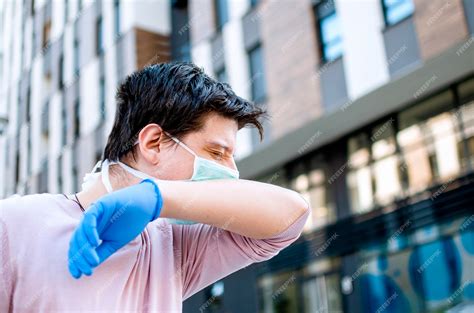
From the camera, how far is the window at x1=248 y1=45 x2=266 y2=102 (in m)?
12.6

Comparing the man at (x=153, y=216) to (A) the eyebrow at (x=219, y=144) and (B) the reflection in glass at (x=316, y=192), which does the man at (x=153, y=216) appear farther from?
(B) the reflection in glass at (x=316, y=192)

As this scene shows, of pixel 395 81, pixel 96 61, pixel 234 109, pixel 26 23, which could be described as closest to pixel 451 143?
pixel 395 81

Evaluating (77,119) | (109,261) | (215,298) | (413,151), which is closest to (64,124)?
(77,119)

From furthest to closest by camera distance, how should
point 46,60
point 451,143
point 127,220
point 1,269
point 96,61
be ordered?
point 46,60 → point 96,61 → point 451,143 → point 1,269 → point 127,220

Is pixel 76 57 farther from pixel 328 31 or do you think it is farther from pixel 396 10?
pixel 396 10

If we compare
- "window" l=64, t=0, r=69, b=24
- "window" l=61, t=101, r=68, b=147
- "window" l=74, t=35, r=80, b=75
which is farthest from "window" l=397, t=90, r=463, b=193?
"window" l=64, t=0, r=69, b=24

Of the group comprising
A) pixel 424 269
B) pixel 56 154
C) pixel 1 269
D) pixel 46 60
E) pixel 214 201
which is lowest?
pixel 1 269

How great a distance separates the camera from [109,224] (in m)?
1.32

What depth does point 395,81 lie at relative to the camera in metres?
9.20

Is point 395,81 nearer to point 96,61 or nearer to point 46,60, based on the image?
point 96,61

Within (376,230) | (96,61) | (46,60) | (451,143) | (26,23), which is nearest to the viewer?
(451,143)

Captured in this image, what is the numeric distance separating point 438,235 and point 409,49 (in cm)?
283

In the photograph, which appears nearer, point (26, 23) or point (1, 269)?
point (1, 269)

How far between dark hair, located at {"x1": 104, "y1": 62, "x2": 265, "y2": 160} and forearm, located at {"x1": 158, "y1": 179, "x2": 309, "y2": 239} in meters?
0.26
